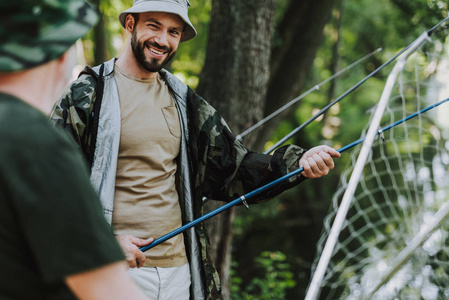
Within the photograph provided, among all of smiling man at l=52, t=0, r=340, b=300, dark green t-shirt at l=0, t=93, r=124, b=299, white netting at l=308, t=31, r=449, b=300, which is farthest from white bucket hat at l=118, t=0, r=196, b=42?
dark green t-shirt at l=0, t=93, r=124, b=299

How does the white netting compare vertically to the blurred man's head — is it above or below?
below

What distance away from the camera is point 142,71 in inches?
91.7

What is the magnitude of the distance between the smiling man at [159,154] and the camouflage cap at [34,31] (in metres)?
1.26

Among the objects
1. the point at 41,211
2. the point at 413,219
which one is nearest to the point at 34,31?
the point at 41,211

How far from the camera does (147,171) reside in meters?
2.17

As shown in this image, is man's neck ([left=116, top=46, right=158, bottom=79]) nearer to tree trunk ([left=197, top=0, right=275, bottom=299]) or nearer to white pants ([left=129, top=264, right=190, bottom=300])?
white pants ([left=129, top=264, right=190, bottom=300])

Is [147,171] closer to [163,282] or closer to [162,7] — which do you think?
[163,282]

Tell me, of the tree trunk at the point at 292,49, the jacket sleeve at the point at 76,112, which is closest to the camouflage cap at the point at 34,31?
the jacket sleeve at the point at 76,112

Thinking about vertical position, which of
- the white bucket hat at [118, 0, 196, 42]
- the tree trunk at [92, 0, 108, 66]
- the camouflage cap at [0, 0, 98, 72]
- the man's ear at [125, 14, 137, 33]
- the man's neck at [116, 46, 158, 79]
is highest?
the tree trunk at [92, 0, 108, 66]

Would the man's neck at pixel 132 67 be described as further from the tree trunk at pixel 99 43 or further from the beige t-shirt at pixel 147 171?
the tree trunk at pixel 99 43

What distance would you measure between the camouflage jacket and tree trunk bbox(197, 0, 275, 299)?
126 cm

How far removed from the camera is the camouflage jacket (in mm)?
2113

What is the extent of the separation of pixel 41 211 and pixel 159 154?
1467 mm

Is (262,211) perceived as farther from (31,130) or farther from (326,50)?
(31,130)
